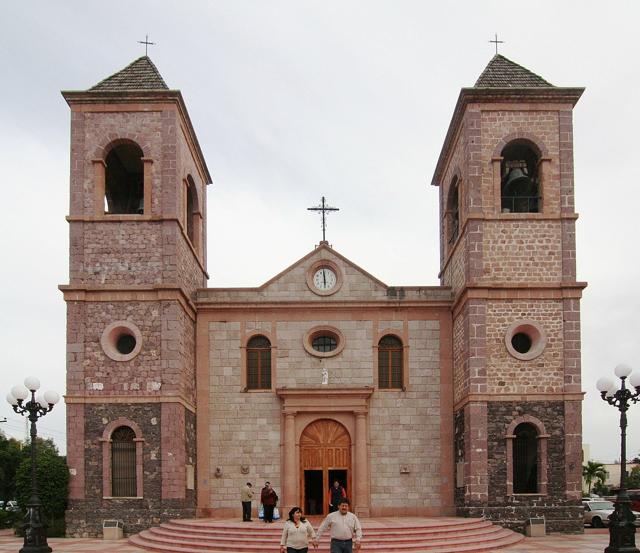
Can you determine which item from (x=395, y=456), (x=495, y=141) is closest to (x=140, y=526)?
(x=395, y=456)

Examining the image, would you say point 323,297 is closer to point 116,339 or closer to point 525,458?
point 116,339

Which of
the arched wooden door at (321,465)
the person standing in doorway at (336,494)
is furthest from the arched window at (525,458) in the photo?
the arched wooden door at (321,465)

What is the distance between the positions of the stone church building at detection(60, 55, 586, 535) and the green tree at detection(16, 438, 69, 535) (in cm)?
34

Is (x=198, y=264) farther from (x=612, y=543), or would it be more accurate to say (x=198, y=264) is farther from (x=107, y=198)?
(x=612, y=543)

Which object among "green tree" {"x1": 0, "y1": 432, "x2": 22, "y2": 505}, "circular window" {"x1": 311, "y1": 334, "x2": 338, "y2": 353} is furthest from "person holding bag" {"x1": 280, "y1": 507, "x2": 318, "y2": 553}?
"green tree" {"x1": 0, "y1": 432, "x2": 22, "y2": 505}

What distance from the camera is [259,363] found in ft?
93.4

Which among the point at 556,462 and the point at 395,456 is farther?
the point at 395,456

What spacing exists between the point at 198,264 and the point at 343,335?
605 centimetres

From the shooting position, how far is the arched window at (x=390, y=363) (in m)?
28.4

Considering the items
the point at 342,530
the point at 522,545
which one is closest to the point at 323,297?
the point at 522,545

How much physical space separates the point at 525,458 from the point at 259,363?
29.8 ft

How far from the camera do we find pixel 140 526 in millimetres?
24688

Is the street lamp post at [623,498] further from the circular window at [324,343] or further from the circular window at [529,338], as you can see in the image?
the circular window at [324,343]

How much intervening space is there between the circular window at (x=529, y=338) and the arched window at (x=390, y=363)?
166 inches
